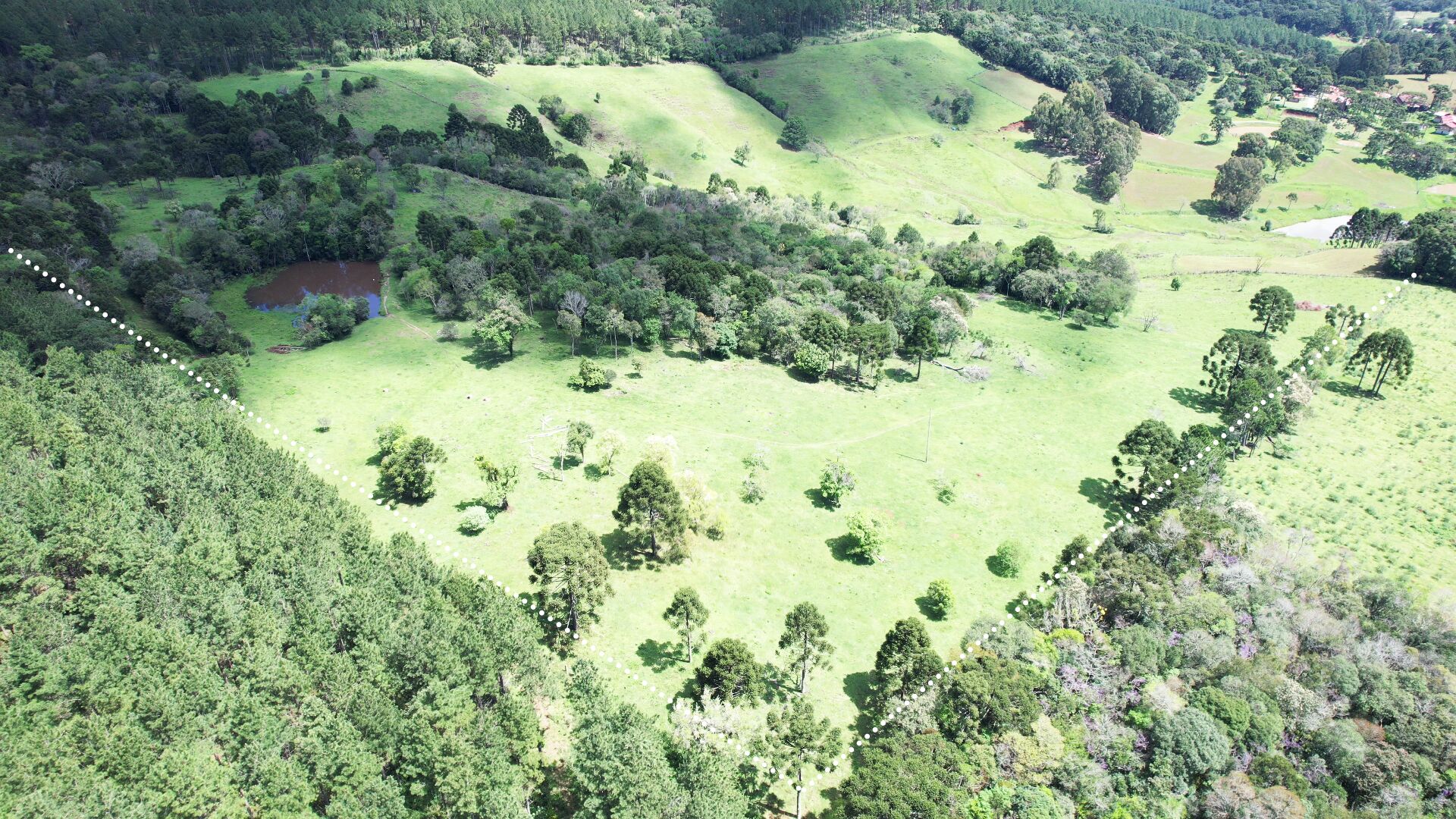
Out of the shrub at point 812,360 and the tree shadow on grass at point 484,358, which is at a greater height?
the shrub at point 812,360

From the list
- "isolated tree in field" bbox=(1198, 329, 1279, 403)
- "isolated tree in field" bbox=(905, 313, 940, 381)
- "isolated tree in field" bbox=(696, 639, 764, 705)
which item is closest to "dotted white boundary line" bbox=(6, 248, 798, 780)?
"isolated tree in field" bbox=(696, 639, 764, 705)

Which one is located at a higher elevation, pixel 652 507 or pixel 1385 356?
pixel 1385 356

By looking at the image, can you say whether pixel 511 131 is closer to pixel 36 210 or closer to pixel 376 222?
pixel 376 222

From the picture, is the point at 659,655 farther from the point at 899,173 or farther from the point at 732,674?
the point at 899,173

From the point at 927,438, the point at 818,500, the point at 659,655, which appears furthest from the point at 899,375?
the point at 659,655

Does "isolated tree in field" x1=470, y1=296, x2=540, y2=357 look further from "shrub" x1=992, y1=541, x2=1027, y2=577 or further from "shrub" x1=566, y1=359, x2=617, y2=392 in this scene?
"shrub" x1=992, y1=541, x2=1027, y2=577

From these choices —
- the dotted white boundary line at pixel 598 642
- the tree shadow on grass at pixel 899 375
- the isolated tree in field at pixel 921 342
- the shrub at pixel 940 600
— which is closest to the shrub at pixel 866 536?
the shrub at pixel 940 600

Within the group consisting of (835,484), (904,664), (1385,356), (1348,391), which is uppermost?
(1385,356)

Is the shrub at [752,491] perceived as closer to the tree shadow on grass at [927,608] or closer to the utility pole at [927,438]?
the tree shadow on grass at [927,608]
